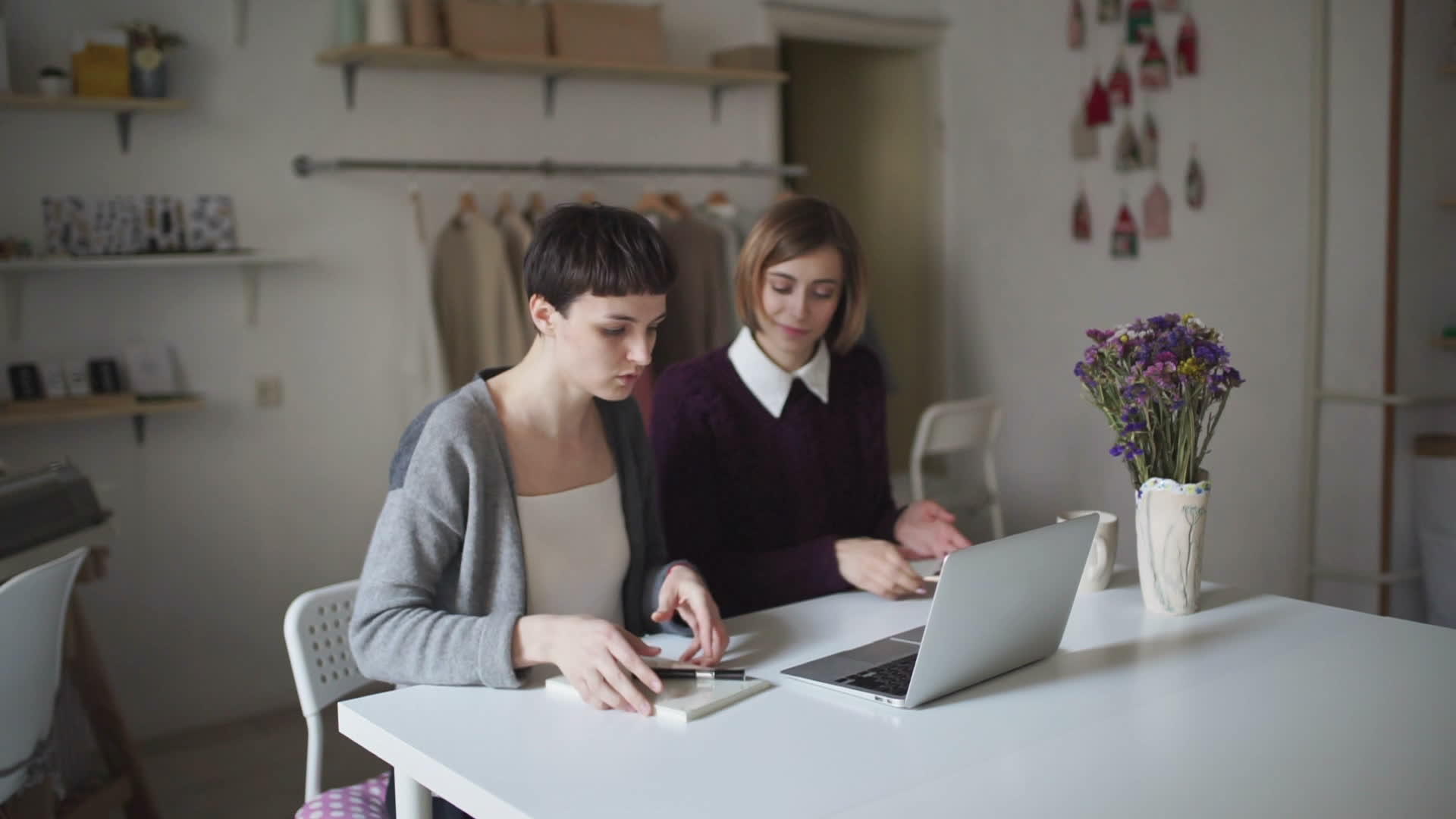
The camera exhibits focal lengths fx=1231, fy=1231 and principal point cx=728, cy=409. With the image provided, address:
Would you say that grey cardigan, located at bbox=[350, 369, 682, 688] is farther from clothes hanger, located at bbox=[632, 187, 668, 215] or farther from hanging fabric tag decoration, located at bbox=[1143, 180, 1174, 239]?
hanging fabric tag decoration, located at bbox=[1143, 180, 1174, 239]

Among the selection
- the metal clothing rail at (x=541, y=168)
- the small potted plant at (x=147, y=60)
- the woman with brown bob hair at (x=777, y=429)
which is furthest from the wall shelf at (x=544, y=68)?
the woman with brown bob hair at (x=777, y=429)

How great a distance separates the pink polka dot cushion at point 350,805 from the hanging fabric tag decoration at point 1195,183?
312 centimetres

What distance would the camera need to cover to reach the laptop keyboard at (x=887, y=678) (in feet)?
4.55

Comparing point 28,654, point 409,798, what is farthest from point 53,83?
point 409,798

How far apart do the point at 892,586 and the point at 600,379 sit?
21.4 inches

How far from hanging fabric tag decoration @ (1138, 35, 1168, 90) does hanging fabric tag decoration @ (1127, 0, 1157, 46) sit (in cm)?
2

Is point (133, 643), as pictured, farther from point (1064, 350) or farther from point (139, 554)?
point (1064, 350)

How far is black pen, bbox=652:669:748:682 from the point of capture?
1440 mm

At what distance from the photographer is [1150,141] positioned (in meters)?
3.99

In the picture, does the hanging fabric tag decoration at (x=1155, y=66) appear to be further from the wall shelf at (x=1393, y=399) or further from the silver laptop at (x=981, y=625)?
the silver laptop at (x=981, y=625)

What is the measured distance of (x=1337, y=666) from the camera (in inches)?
59.1

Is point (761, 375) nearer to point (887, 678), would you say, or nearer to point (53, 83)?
point (887, 678)

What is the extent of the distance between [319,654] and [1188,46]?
128 inches

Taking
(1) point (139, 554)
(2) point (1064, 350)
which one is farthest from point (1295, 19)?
(1) point (139, 554)
